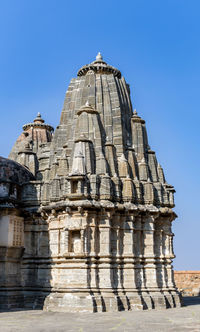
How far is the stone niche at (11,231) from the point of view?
70.8 feet

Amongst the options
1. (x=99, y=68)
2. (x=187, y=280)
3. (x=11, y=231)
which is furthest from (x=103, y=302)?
(x=187, y=280)

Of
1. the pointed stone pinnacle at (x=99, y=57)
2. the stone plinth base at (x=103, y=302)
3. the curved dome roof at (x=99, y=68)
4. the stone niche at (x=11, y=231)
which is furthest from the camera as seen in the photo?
the pointed stone pinnacle at (x=99, y=57)

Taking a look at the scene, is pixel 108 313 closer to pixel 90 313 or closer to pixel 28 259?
pixel 90 313

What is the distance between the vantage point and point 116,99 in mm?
25062

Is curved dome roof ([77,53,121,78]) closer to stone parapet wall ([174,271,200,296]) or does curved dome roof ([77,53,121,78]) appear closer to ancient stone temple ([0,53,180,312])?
ancient stone temple ([0,53,180,312])

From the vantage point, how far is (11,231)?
71.8ft

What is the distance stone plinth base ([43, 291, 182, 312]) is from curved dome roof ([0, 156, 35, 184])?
695cm

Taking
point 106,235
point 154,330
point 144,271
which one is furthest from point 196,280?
point 154,330

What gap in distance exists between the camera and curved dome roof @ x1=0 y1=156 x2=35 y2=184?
2306cm

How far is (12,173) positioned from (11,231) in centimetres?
351

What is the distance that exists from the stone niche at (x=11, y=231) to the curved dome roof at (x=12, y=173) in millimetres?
2261

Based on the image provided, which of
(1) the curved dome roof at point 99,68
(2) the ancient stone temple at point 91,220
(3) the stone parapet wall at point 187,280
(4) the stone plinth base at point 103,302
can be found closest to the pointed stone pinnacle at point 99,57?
(1) the curved dome roof at point 99,68

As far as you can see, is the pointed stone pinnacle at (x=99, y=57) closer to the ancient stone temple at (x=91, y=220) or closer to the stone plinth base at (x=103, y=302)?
the ancient stone temple at (x=91, y=220)

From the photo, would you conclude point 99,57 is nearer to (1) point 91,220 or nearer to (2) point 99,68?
(2) point 99,68
